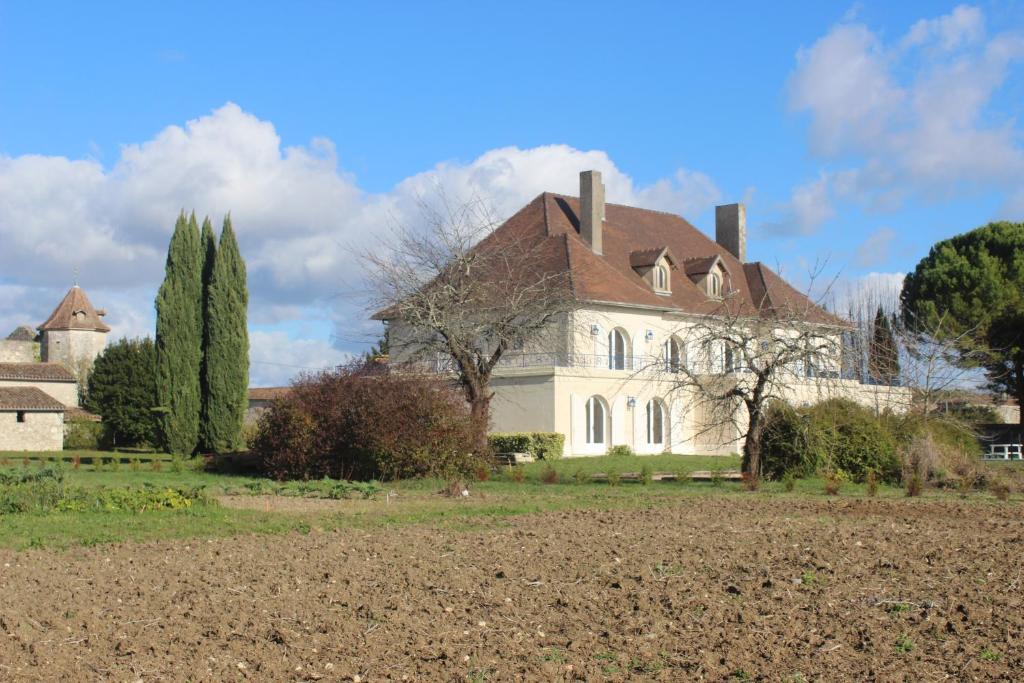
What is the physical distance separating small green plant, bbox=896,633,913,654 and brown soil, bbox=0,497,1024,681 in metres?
0.03

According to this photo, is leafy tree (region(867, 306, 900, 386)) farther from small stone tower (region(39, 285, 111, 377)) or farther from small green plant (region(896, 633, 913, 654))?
small stone tower (region(39, 285, 111, 377))

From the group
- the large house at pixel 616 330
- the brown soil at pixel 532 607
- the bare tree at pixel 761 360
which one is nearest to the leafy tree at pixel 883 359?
the large house at pixel 616 330

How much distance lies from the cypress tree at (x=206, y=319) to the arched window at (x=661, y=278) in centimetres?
1831

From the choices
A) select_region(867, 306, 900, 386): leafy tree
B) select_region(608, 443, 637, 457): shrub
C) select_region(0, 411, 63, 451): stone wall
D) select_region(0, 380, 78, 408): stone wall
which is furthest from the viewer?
select_region(0, 380, 78, 408): stone wall

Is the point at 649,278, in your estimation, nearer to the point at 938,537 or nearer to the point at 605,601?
the point at 938,537

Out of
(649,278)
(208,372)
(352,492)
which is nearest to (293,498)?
(352,492)

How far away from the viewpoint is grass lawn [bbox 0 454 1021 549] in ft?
50.9

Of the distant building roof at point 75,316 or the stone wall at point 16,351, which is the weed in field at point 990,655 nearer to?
the stone wall at point 16,351

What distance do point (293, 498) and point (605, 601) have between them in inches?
515

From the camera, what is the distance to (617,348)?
45156 mm

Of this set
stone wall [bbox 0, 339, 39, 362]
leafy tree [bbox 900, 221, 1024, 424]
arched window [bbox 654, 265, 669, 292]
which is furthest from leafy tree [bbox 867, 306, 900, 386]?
stone wall [bbox 0, 339, 39, 362]

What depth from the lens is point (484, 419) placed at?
28.3 m

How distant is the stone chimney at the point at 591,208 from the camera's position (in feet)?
150

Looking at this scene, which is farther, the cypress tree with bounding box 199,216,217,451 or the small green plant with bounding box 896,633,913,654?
the cypress tree with bounding box 199,216,217,451
